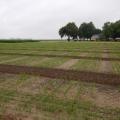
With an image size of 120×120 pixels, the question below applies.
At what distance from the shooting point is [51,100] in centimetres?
728

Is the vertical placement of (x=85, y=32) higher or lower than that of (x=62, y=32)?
lower

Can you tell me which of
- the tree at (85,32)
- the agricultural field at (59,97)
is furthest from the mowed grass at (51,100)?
the tree at (85,32)

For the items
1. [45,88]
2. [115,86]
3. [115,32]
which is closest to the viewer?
[45,88]

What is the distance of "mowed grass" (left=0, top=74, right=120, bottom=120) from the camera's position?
6145mm

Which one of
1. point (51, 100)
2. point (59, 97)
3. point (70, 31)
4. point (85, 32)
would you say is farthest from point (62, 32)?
point (51, 100)

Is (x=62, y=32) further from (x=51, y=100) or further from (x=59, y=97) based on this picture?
(x=51, y=100)

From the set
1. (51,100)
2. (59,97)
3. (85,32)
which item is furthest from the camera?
(85,32)

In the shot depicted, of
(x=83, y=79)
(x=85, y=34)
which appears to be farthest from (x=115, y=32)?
(x=83, y=79)

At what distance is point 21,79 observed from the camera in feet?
34.2

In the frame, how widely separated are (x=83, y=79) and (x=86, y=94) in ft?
8.60

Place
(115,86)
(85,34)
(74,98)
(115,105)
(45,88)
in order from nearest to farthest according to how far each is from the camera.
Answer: (115,105) → (74,98) → (45,88) → (115,86) → (85,34)

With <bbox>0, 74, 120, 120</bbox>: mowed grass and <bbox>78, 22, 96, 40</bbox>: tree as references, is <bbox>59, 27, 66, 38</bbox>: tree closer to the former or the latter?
<bbox>78, 22, 96, 40</bbox>: tree

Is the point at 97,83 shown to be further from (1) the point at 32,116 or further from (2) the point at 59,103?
(1) the point at 32,116

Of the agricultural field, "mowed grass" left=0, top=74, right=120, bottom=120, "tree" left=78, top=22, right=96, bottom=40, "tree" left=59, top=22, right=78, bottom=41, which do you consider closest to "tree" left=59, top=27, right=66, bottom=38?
"tree" left=59, top=22, right=78, bottom=41
